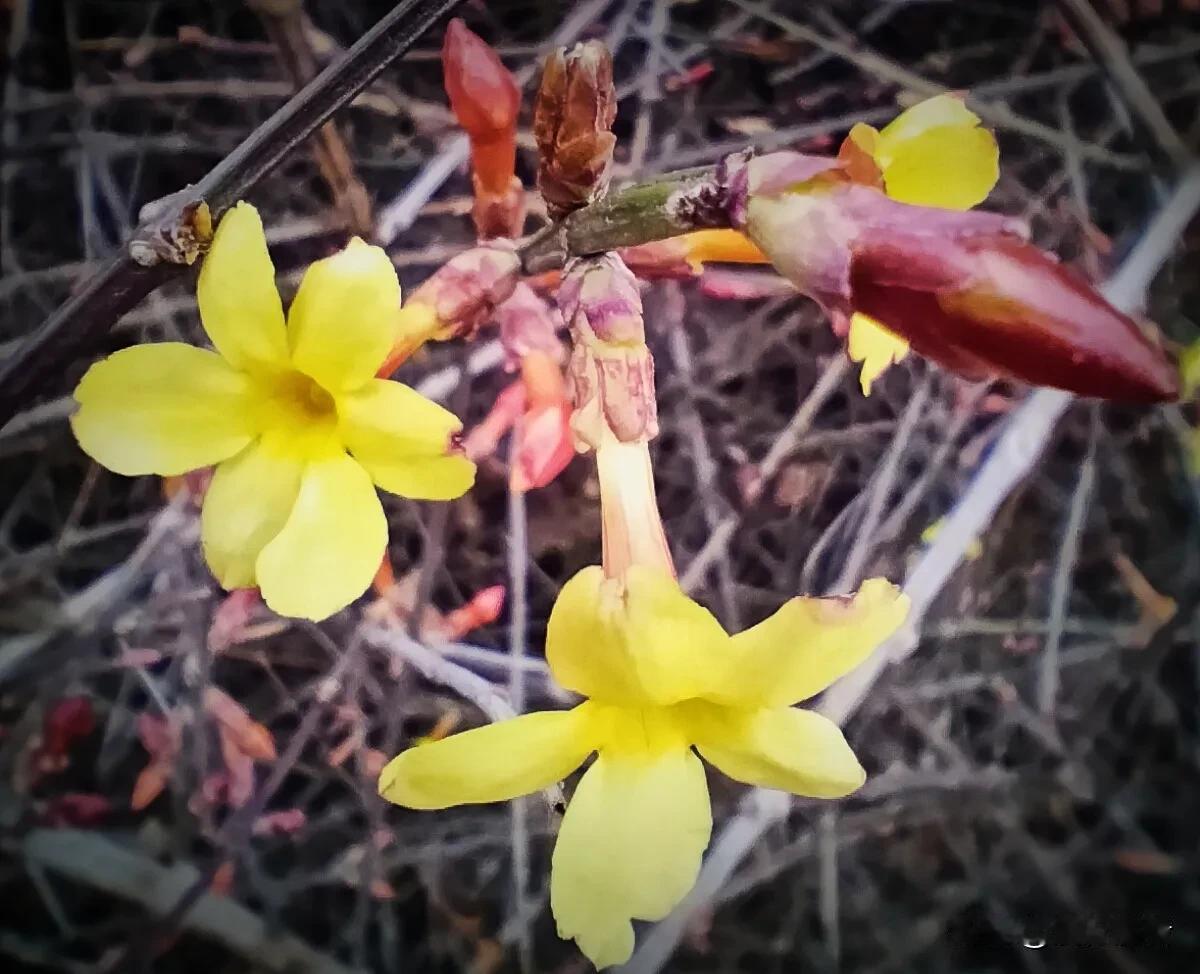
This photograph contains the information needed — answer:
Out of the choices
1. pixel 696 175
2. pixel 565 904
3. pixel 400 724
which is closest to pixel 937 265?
pixel 696 175

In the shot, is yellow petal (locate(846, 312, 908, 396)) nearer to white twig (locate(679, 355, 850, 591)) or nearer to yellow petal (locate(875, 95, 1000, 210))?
yellow petal (locate(875, 95, 1000, 210))

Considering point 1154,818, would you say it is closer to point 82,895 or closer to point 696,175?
point 696,175

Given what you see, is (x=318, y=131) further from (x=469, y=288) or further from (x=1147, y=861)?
(x=1147, y=861)

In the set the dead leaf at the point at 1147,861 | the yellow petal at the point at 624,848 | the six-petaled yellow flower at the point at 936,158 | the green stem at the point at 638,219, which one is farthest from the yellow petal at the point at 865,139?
the dead leaf at the point at 1147,861

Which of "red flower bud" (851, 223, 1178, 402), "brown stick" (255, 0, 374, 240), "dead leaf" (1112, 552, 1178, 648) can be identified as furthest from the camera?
"dead leaf" (1112, 552, 1178, 648)

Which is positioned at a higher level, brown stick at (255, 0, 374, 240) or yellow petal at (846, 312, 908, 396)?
brown stick at (255, 0, 374, 240)

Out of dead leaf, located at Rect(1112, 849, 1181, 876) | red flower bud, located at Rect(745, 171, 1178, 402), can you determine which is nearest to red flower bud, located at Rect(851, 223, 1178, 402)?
red flower bud, located at Rect(745, 171, 1178, 402)
